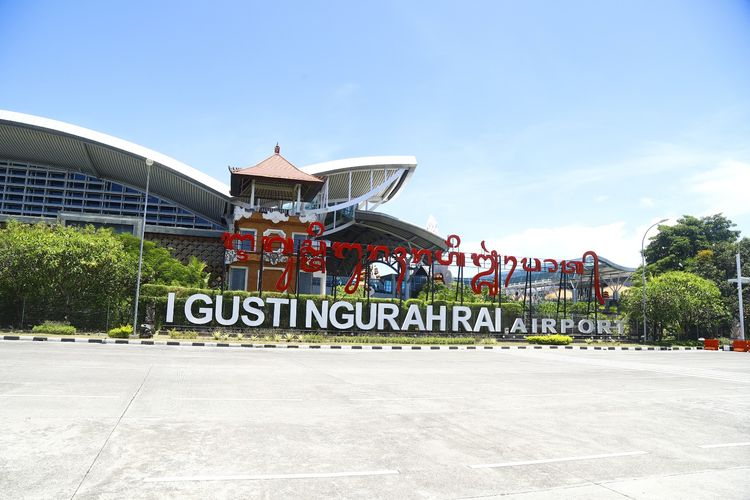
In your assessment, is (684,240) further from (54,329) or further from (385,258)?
(54,329)

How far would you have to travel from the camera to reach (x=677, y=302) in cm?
3666

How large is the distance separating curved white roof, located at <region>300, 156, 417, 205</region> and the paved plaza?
37.7 metres

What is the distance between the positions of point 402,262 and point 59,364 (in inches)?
970

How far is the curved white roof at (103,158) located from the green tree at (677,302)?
3451 cm

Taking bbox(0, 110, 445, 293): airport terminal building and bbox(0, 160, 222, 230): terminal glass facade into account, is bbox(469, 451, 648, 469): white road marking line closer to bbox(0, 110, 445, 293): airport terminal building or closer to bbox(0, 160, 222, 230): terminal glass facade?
bbox(0, 110, 445, 293): airport terminal building

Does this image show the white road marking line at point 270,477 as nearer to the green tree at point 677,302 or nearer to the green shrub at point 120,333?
the green shrub at point 120,333

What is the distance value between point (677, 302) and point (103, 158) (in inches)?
1862

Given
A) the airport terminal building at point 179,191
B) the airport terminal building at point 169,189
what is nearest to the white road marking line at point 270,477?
the airport terminal building at point 179,191

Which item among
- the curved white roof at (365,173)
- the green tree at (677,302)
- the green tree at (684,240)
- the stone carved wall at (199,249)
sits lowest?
the green tree at (677,302)

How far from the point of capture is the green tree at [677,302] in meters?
37.0

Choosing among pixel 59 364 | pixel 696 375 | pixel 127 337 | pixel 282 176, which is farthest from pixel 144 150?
pixel 696 375

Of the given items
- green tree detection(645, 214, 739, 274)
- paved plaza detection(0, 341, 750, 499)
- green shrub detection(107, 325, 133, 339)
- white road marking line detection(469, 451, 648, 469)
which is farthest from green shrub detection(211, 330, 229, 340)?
green tree detection(645, 214, 739, 274)

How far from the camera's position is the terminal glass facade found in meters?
→ 46.3

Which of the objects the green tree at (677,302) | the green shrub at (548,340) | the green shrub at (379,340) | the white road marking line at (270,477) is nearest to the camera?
the white road marking line at (270,477)
